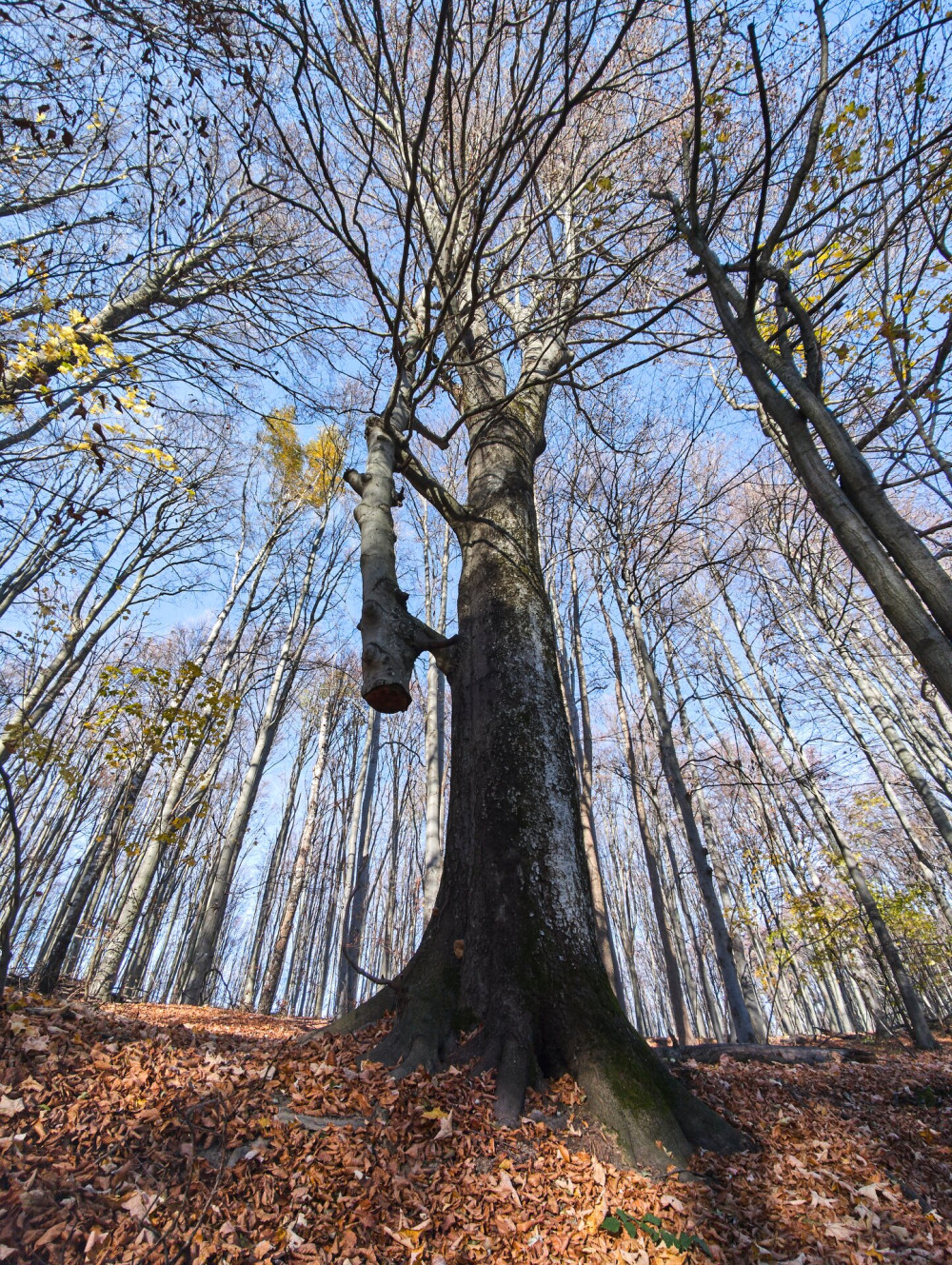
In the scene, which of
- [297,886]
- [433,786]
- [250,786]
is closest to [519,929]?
[433,786]

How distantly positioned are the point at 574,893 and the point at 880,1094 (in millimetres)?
2527

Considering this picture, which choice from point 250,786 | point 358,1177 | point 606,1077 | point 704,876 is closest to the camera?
point 358,1177

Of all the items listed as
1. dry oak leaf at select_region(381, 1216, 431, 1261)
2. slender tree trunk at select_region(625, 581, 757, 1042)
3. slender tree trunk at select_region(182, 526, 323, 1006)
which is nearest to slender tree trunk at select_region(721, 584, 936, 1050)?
slender tree trunk at select_region(625, 581, 757, 1042)

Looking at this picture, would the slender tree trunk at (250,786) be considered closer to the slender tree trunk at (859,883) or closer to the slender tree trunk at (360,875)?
the slender tree trunk at (360,875)

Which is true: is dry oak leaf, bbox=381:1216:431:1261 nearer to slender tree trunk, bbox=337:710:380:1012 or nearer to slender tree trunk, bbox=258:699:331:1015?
slender tree trunk, bbox=258:699:331:1015

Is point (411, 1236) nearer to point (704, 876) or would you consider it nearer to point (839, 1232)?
point (839, 1232)

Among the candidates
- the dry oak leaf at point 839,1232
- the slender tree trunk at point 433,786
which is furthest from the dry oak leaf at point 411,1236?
the slender tree trunk at point 433,786

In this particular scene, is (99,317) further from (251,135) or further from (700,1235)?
(700,1235)

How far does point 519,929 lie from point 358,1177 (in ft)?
2.89

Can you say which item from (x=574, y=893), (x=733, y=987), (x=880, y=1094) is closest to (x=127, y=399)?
(x=574, y=893)

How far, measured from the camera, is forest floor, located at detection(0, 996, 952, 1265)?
3.99 ft

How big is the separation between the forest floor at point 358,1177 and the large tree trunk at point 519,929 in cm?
12

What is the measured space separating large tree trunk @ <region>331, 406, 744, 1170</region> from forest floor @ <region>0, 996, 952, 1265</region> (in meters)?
0.12

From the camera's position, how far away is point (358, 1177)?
1455mm
